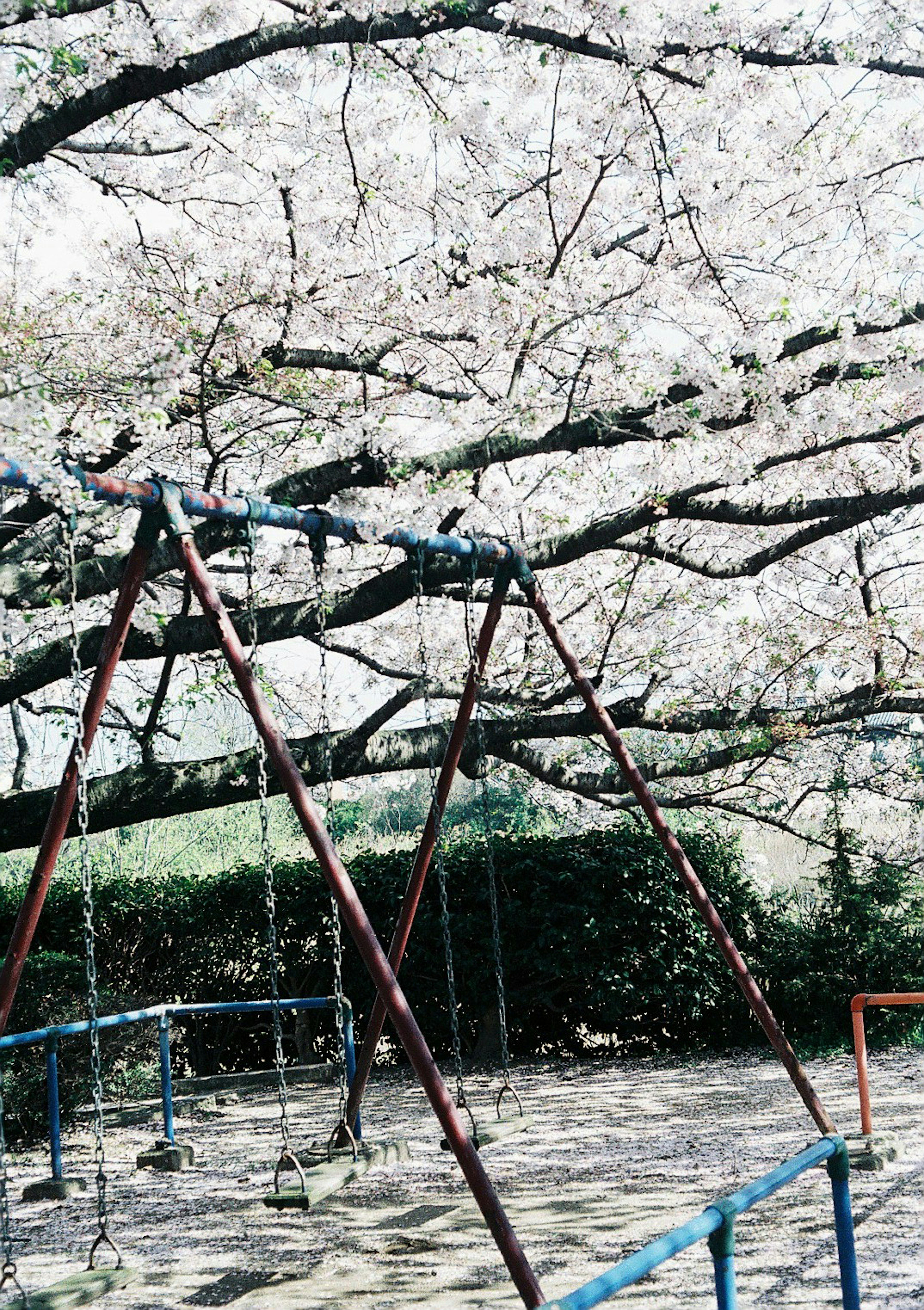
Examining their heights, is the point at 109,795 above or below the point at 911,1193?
above

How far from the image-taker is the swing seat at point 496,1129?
455 centimetres

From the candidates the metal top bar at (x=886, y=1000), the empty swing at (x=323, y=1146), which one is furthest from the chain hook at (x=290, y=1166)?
the metal top bar at (x=886, y=1000)

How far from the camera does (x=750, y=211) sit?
6.96 meters

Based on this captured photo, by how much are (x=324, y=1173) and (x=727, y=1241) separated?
2347mm

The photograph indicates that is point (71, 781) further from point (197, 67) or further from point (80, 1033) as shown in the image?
point (80, 1033)

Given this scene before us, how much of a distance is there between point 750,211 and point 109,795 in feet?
15.7

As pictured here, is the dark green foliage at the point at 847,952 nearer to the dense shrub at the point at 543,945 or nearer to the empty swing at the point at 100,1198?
the dense shrub at the point at 543,945

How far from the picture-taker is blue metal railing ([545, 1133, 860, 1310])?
5.29 feet

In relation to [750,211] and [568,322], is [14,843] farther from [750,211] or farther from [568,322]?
[750,211]

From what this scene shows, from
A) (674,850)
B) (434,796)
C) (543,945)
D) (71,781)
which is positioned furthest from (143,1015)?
(543,945)

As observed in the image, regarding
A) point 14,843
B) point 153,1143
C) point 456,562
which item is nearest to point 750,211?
point 456,562

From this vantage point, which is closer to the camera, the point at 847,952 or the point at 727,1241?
the point at 727,1241

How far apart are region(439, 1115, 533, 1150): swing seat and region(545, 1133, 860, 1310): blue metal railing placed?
1943 mm

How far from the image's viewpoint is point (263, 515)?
4086 millimetres
